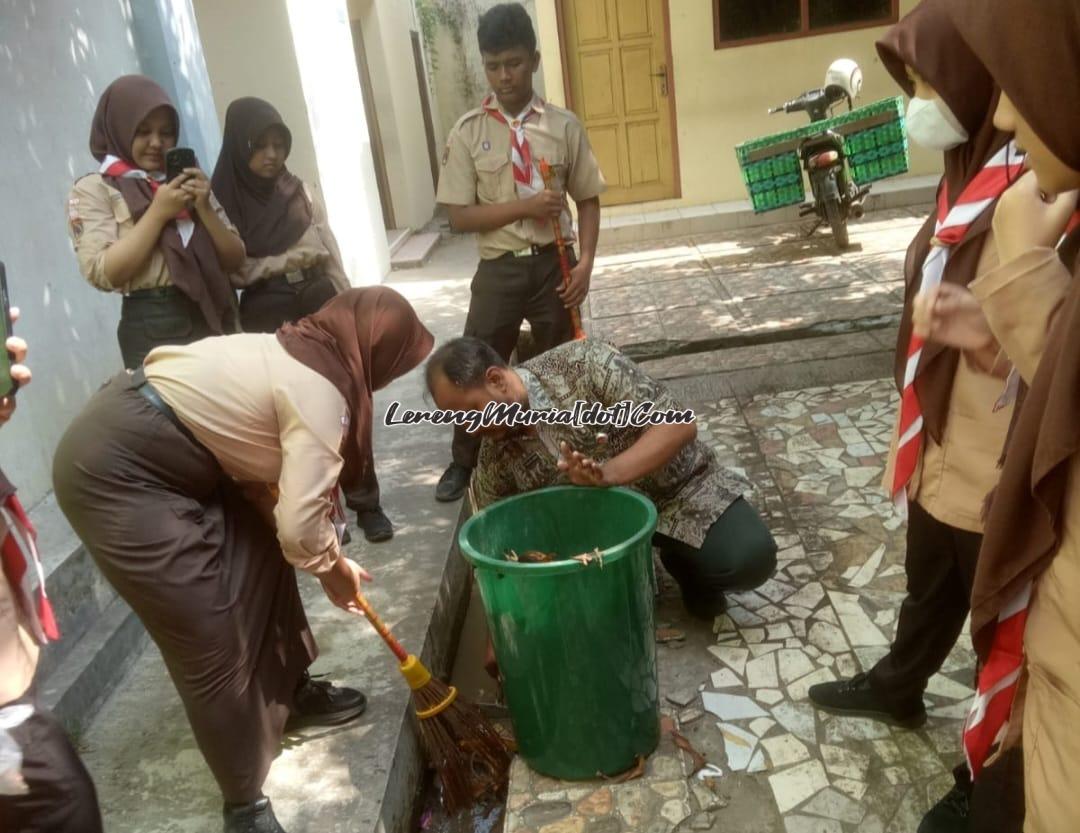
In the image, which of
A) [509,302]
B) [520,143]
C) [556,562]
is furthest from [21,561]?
[520,143]

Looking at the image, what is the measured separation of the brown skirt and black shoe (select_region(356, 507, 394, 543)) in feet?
4.26

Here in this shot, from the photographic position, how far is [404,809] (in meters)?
2.53

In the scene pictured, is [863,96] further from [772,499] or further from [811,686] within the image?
[811,686]

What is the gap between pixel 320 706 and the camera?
265cm

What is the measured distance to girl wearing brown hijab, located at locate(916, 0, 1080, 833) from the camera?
116cm

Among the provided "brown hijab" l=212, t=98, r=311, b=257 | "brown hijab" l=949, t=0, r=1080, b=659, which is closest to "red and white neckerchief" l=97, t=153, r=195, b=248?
"brown hijab" l=212, t=98, r=311, b=257

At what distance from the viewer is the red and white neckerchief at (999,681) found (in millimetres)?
1356

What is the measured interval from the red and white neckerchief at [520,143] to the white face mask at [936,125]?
7.48 feet

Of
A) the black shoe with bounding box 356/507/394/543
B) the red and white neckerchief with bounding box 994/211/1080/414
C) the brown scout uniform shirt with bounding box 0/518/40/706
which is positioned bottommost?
the black shoe with bounding box 356/507/394/543

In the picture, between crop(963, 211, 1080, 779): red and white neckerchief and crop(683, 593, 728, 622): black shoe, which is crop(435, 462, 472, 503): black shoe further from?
crop(963, 211, 1080, 779): red and white neckerchief

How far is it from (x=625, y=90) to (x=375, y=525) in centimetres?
650

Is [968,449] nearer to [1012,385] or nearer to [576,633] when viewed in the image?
[1012,385]

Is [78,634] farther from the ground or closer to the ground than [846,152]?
closer to the ground

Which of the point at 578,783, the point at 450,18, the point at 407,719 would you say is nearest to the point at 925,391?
the point at 578,783
